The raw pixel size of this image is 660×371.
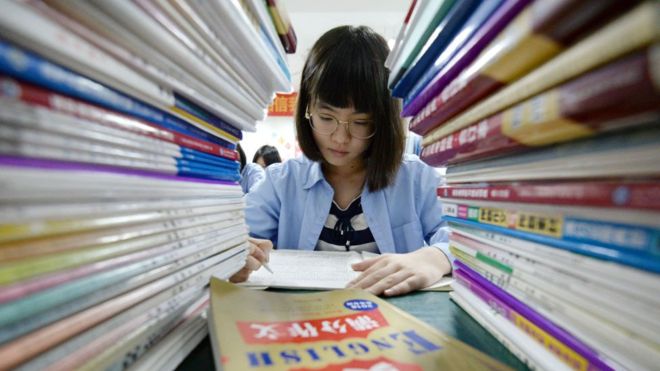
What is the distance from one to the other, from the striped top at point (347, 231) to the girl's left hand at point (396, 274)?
0.38 m

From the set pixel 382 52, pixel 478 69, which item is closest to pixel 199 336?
pixel 478 69

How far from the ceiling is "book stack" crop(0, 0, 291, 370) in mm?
2226

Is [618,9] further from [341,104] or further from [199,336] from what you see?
[341,104]

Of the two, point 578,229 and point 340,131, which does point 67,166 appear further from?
point 340,131

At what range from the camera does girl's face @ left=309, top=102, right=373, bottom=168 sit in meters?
0.80

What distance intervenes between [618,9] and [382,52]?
0.73 m

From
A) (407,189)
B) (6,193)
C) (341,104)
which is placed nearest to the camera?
(6,193)

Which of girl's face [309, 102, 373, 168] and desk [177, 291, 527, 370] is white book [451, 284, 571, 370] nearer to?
desk [177, 291, 527, 370]

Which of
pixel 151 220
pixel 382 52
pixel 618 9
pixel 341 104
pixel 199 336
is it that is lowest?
pixel 199 336

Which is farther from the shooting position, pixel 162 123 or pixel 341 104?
pixel 341 104

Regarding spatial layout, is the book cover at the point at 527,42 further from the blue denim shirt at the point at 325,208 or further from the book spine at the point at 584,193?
the blue denim shirt at the point at 325,208

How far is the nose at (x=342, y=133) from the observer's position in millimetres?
820

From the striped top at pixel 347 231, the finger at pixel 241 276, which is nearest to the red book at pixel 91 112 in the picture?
the finger at pixel 241 276

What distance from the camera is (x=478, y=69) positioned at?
24 centimetres
